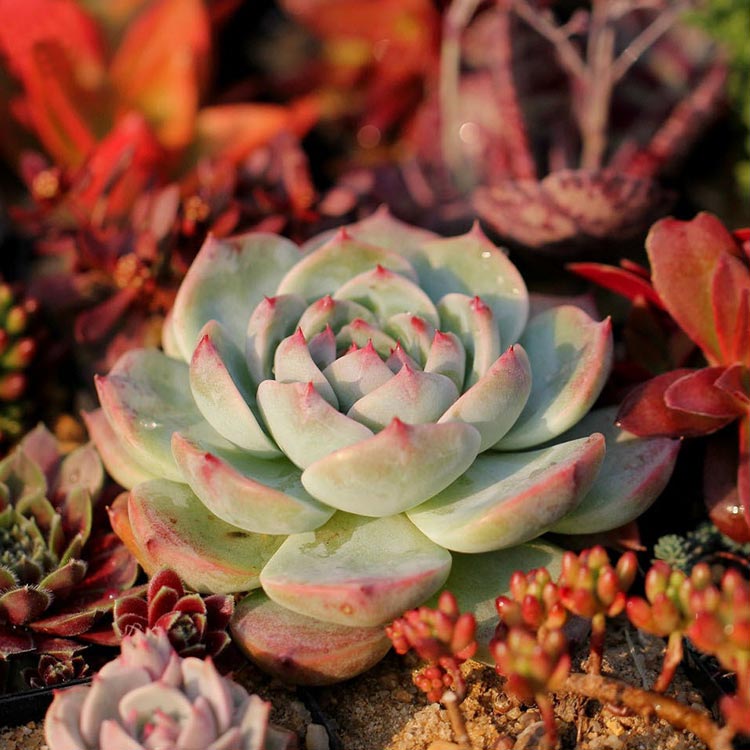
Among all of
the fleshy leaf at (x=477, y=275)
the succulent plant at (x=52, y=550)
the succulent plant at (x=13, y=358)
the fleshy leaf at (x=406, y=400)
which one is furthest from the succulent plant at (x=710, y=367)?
the succulent plant at (x=13, y=358)

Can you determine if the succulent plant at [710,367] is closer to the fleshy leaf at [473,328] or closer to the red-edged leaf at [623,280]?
the red-edged leaf at [623,280]

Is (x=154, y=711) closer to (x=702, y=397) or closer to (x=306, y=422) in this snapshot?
(x=306, y=422)

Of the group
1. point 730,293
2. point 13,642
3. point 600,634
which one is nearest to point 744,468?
point 730,293

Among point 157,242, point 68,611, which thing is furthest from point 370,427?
point 157,242

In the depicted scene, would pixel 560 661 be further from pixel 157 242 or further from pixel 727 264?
pixel 157 242

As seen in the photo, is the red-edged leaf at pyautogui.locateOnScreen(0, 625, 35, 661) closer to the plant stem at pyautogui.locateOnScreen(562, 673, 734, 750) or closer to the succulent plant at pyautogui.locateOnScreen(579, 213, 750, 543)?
the plant stem at pyautogui.locateOnScreen(562, 673, 734, 750)

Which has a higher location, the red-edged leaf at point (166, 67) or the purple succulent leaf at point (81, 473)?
the red-edged leaf at point (166, 67)

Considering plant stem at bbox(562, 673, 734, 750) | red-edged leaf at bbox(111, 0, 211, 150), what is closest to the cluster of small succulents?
plant stem at bbox(562, 673, 734, 750)
